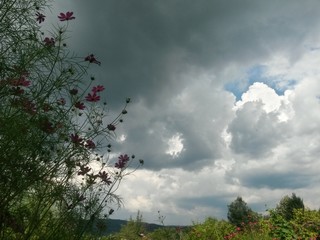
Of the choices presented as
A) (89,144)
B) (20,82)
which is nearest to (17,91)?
(20,82)

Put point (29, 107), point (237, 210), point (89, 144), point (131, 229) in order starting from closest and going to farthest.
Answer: point (29, 107) → point (89, 144) → point (131, 229) → point (237, 210)

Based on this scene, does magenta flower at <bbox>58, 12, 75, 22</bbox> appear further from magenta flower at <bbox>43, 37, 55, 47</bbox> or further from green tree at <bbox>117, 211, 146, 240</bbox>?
green tree at <bbox>117, 211, 146, 240</bbox>

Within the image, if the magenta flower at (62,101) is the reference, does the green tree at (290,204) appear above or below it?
above

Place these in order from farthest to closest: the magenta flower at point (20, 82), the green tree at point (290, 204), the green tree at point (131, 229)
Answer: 1. the green tree at point (290, 204)
2. the green tree at point (131, 229)
3. the magenta flower at point (20, 82)

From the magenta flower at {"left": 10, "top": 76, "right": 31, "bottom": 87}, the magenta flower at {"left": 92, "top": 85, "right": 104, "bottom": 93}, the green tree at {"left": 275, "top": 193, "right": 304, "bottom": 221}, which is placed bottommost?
the magenta flower at {"left": 10, "top": 76, "right": 31, "bottom": 87}

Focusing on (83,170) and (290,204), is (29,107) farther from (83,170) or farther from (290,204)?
(290,204)

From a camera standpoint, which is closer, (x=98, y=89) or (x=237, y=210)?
(x=98, y=89)

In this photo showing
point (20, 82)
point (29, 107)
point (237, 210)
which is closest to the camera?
point (29, 107)

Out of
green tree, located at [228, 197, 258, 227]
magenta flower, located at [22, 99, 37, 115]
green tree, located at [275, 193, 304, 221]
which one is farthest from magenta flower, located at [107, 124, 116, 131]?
green tree, located at [228, 197, 258, 227]

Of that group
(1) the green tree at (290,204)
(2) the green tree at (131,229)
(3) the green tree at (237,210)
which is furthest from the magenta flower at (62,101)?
(3) the green tree at (237,210)

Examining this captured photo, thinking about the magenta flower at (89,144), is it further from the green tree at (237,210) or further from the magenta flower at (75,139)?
the green tree at (237,210)

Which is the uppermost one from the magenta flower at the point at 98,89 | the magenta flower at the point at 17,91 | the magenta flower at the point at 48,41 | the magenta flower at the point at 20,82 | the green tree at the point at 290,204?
the green tree at the point at 290,204

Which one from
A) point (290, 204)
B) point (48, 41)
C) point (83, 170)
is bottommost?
point (83, 170)

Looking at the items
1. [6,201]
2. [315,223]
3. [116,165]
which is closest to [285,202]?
[315,223]
